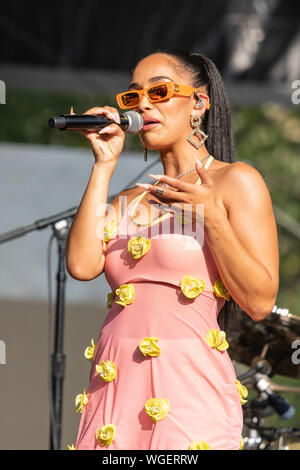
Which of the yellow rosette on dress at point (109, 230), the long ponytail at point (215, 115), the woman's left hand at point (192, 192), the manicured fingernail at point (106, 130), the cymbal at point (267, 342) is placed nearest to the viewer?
the woman's left hand at point (192, 192)

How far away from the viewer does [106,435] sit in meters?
1.83

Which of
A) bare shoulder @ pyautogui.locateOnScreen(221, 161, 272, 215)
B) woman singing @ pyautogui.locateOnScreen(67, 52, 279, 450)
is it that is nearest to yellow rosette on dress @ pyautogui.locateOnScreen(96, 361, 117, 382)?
woman singing @ pyautogui.locateOnScreen(67, 52, 279, 450)

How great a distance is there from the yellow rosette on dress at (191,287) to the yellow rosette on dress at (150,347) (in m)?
0.14

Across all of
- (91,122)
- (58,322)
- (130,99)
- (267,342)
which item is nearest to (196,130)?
(130,99)

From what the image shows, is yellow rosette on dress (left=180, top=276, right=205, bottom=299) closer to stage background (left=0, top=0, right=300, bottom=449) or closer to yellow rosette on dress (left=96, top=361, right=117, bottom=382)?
yellow rosette on dress (left=96, top=361, right=117, bottom=382)

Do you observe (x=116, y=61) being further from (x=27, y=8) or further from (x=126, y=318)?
(x=126, y=318)

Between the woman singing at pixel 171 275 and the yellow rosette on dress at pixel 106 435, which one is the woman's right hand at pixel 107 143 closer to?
the woman singing at pixel 171 275

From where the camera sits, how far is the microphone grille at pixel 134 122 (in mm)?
1998

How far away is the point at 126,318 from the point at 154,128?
0.53 m

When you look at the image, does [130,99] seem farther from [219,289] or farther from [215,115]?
[219,289]

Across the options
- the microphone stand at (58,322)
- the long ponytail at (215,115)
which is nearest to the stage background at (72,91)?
the microphone stand at (58,322)

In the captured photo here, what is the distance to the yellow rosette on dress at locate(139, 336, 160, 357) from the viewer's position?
1.86 m

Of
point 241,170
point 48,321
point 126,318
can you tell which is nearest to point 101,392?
point 126,318

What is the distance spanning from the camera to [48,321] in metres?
3.93
